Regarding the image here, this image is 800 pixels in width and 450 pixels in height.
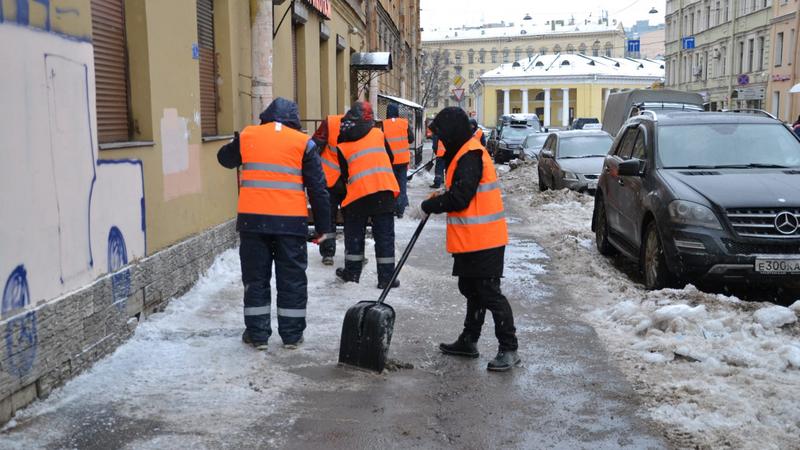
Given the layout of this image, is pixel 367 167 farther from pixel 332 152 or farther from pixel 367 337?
pixel 367 337

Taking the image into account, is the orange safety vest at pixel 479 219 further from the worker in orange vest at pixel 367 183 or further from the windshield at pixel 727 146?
the windshield at pixel 727 146

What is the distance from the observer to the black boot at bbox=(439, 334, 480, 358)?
5652 millimetres

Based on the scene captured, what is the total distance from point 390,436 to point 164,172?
11.5 ft

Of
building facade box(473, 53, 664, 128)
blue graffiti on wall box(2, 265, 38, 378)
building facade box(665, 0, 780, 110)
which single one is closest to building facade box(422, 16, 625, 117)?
building facade box(473, 53, 664, 128)

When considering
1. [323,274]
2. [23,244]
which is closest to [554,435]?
[23,244]

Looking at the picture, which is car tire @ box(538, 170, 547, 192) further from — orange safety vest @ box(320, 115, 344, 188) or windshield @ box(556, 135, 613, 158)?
orange safety vest @ box(320, 115, 344, 188)

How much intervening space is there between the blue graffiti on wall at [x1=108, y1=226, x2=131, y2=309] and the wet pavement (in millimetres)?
346

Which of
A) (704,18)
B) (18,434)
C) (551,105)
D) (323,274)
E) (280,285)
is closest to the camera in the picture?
(18,434)

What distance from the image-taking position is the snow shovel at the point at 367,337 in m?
5.20

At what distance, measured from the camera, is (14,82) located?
4.18 meters

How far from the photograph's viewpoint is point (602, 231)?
1005cm

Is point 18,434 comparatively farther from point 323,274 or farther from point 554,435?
point 323,274

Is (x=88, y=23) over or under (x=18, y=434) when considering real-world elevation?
over

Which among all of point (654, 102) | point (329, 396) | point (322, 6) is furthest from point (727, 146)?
point (654, 102)
